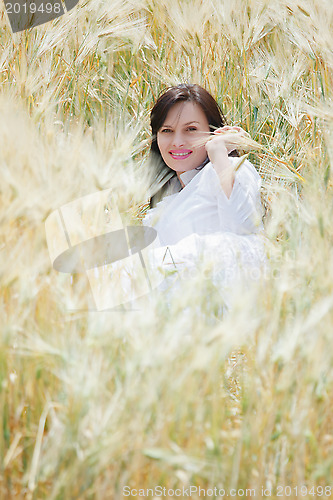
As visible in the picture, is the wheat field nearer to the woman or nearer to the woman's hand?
the woman

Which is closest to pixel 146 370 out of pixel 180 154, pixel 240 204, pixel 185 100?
pixel 240 204

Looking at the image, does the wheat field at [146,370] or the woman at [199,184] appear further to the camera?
the woman at [199,184]

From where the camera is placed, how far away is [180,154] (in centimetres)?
211

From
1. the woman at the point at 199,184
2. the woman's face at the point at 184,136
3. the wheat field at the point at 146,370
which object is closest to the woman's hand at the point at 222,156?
the woman at the point at 199,184

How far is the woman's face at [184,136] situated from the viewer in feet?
6.88

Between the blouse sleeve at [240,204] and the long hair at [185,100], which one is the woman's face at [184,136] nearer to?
the long hair at [185,100]

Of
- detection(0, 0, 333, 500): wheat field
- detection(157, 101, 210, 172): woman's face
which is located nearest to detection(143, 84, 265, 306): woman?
detection(157, 101, 210, 172): woman's face

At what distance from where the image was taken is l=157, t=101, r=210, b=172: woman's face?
2096 millimetres

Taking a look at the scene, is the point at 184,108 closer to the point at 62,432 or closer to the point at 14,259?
the point at 14,259

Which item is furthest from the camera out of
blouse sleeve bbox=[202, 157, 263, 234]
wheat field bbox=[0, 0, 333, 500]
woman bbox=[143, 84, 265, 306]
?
blouse sleeve bbox=[202, 157, 263, 234]

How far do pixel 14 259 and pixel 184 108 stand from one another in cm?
133

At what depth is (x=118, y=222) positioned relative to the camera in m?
1.24

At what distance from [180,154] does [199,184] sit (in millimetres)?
215

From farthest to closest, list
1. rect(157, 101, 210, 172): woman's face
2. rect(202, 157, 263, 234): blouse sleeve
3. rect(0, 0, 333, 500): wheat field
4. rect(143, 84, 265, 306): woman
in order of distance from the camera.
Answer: rect(157, 101, 210, 172): woman's face, rect(202, 157, 263, 234): blouse sleeve, rect(143, 84, 265, 306): woman, rect(0, 0, 333, 500): wheat field
